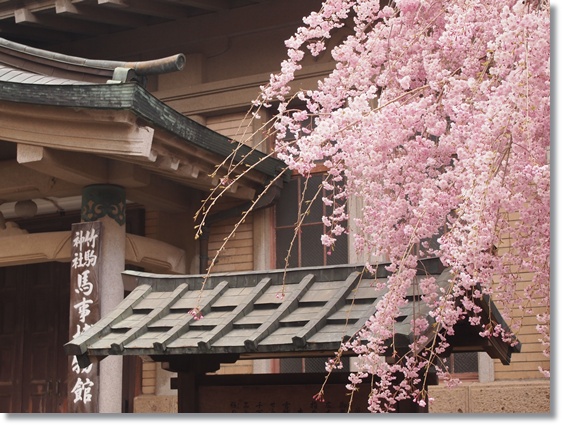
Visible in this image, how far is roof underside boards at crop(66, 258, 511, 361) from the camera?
4.49 metres

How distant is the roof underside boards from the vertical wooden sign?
1.02m

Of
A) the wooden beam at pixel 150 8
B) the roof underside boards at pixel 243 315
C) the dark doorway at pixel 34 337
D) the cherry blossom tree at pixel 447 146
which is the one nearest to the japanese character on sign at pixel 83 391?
the roof underside boards at pixel 243 315

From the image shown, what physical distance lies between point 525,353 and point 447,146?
9.80ft

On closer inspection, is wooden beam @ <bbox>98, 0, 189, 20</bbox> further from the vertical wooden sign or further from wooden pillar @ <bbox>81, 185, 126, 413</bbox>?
the vertical wooden sign

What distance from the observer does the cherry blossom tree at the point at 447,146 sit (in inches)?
122

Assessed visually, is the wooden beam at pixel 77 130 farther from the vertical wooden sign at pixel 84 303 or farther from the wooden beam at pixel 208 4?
the wooden beam at pixel 208 4

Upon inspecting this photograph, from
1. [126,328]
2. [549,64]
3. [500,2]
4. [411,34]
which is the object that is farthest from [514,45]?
[126,328]

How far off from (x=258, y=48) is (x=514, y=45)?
15.2 ft

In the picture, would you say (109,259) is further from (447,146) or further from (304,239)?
(447,146)

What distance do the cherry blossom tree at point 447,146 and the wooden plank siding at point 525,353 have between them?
1930 millimetres

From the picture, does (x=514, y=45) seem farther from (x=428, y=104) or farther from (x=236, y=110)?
(x=236, y=110)

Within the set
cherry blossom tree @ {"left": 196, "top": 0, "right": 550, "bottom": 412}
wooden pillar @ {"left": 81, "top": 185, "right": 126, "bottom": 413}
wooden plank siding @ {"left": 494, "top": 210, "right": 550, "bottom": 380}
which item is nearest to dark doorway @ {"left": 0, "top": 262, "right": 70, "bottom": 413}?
wooden pillar @ {"left": 81, "top": 185, "right": 126, "bottom": 413}

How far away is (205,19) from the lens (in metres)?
7.82

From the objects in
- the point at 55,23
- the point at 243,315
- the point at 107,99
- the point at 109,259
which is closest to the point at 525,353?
the point at 243,315
